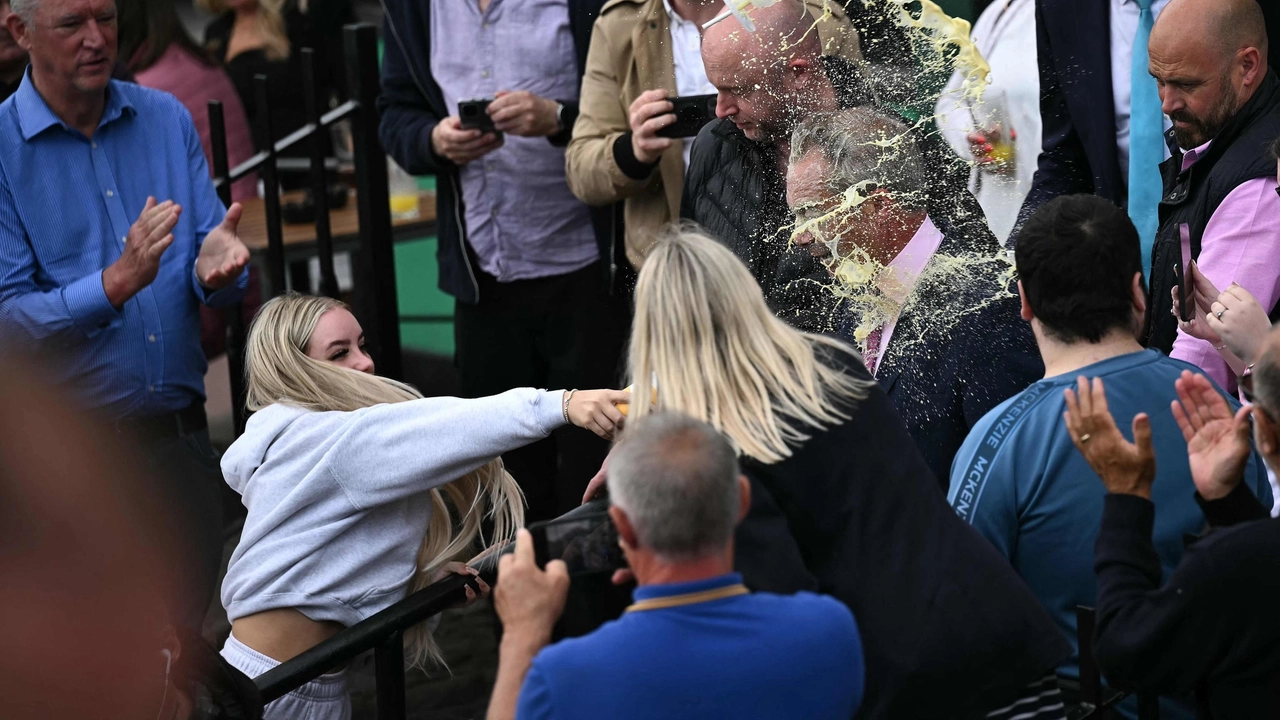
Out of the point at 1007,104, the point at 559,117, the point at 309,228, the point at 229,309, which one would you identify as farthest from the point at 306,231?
the point at 1007,104

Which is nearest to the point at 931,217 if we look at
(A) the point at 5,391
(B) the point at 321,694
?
(B) the point at 321,694

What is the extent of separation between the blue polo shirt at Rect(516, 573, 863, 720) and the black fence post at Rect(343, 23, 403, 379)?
313 centimetres

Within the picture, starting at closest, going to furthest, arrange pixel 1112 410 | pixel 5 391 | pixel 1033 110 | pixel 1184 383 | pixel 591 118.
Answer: pixel 5 391 < pixel 1184 383 < pixel 1112 410 < pixel 1033 110 < pixel 591 118

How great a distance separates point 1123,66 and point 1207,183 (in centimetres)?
66

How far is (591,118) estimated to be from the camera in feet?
12.9

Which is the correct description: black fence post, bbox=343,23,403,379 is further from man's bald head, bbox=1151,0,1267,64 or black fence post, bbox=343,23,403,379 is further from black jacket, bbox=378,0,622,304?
man's bald head, bbox=1151,0,1267,64

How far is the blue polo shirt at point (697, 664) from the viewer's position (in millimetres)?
1686

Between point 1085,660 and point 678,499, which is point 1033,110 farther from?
point 678,499

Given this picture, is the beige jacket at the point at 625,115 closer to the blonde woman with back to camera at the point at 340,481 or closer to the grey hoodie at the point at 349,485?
the blonde woman with back to camera at the point at 340,481

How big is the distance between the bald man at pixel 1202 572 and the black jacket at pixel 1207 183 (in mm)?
1042

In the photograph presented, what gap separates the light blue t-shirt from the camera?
7.40ft

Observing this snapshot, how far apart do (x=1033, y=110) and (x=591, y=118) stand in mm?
1219

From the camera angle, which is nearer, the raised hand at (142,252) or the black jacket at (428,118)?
the raised hand at (142,252)

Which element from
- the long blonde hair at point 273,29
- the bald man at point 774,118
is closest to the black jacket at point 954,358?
the bald man at point 774,118
